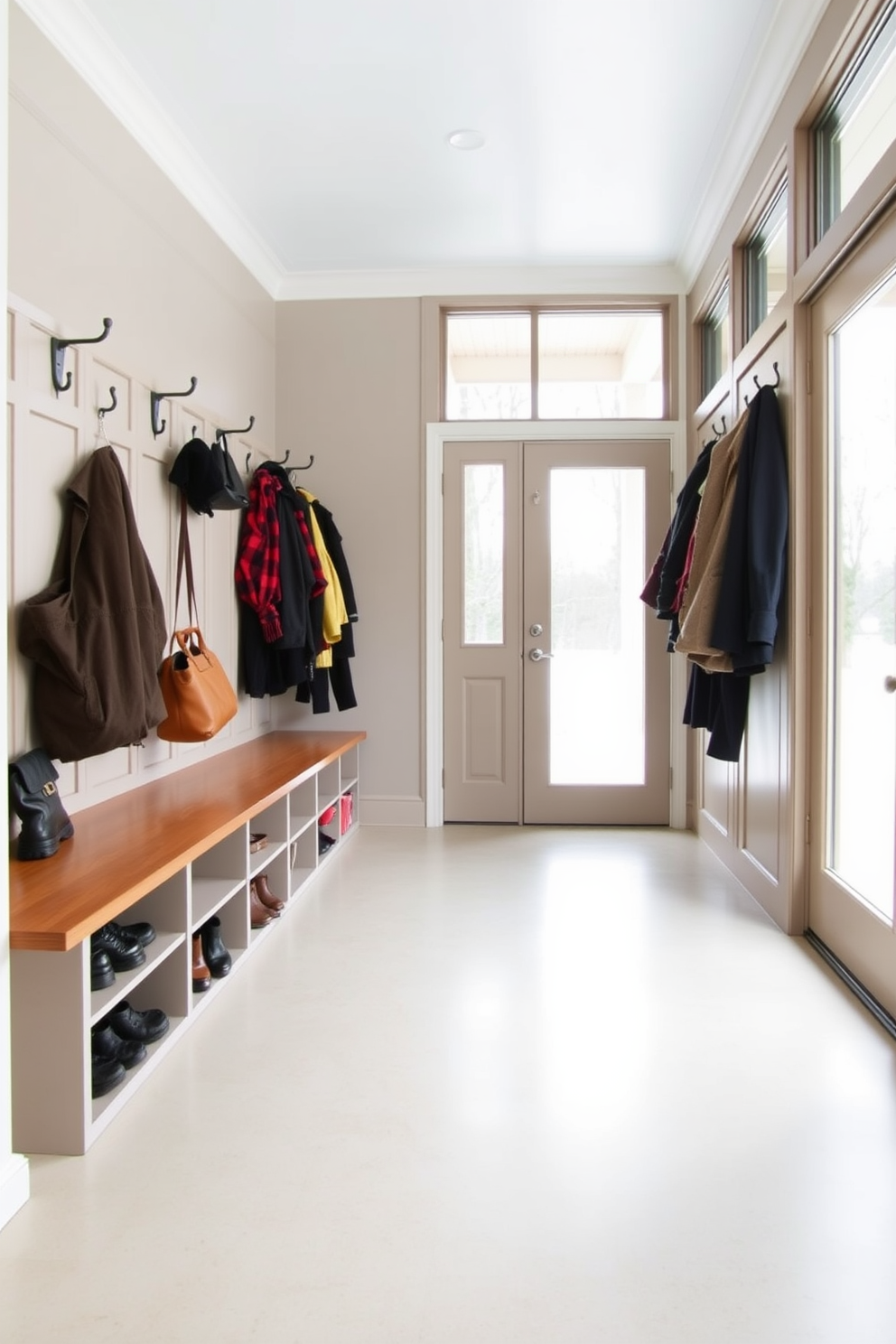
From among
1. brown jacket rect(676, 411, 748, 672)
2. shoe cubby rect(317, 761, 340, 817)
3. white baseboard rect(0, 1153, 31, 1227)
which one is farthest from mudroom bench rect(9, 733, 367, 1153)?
brown jacket rect(676, 411, 748, 672)

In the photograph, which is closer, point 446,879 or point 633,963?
point 633,963

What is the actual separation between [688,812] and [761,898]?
55.5 inches

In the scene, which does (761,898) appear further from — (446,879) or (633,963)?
(446,879)

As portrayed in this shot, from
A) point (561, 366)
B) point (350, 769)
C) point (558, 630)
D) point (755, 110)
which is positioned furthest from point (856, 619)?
point (350, 769)

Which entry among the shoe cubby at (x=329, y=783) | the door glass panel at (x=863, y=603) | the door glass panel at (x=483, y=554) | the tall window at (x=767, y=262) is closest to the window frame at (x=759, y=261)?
the tall window at (x=767, y=262)

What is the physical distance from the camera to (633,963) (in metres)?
2.81

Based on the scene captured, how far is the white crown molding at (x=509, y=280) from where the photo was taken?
4.66 m

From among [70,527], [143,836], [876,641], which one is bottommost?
[143,836]

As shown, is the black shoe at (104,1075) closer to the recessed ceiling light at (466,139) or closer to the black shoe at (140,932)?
the black shoe at (140,932)

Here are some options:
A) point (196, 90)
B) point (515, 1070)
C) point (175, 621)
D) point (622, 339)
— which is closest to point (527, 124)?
point (196, 90)

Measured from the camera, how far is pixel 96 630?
7.97ft

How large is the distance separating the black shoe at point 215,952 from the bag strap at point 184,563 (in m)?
1.12

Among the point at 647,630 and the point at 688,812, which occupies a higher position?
the point at 647,630

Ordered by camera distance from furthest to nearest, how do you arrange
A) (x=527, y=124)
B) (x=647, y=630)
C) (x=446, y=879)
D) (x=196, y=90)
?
(x=647, y=630) → (x=446, y=879) → (x=527, y=124) → (x=196, y=90)
